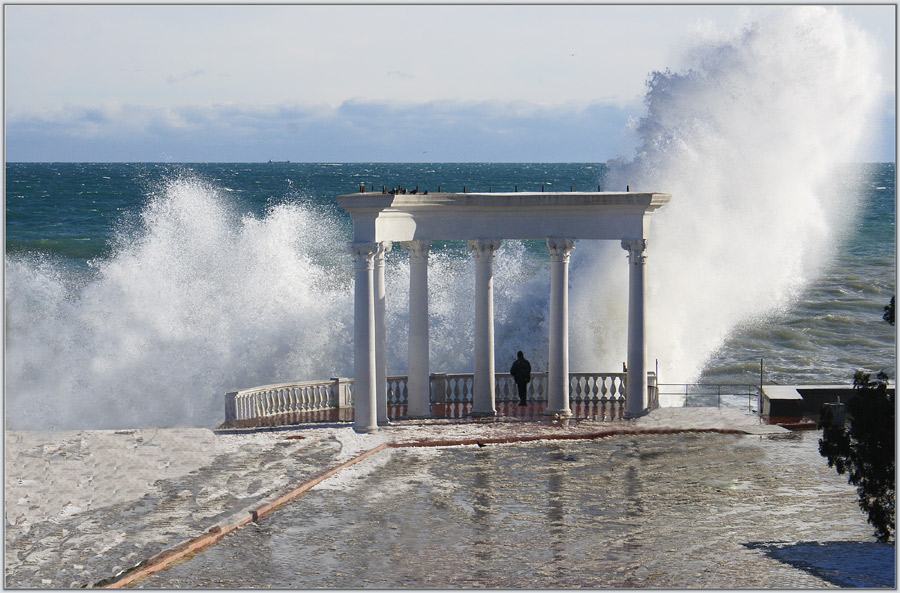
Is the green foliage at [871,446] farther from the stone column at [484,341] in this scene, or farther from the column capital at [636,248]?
the stone column at [484,341]

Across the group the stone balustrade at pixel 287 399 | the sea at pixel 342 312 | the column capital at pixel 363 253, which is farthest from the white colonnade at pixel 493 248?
the sea at pixel 342 312

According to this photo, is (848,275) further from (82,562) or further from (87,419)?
(82,562)

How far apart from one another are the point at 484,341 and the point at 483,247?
7.43 ft

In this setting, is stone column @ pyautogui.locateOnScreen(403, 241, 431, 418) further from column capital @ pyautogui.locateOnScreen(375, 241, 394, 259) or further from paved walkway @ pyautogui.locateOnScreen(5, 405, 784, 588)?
column capital @ pyautogui.locateOnScreen(375, 241, 394, 259)

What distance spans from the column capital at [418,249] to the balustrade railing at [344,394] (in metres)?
3.20

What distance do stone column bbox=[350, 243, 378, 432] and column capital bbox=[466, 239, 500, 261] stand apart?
3151mm

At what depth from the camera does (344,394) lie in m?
29.1

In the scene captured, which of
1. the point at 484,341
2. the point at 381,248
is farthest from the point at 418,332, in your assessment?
the point at 381,248

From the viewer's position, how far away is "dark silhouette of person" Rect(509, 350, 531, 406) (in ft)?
97.0

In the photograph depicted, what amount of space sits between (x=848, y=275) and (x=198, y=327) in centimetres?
4602

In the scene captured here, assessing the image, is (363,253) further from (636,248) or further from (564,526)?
(564,526)

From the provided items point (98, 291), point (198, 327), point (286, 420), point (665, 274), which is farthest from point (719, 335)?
point (286, 420)

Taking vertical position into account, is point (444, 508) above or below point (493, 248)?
below

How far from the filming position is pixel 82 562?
55.7 feet
